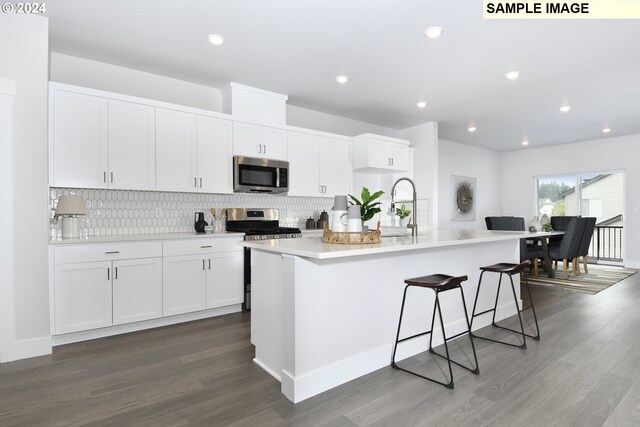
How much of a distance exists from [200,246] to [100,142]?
1358 mm

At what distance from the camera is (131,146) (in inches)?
140

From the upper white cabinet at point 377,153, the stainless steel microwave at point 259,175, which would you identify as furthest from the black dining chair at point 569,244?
the stainless steel microwave at point 259,175

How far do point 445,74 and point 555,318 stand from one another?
113 inches

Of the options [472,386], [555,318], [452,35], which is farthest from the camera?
[555,318]

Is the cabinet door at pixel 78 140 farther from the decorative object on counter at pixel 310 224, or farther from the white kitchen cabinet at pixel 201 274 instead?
the decorative object on counter at pixel 310 224

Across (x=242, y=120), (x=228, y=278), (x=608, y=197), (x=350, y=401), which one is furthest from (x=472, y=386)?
(x=608, y=197)

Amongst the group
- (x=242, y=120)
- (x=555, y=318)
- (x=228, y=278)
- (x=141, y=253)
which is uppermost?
(x=242, y=120)

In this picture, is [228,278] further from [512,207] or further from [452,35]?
[512,207]

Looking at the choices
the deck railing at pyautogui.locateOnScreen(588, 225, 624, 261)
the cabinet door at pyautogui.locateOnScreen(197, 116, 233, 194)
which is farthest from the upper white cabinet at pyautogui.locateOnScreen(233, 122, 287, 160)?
the deck railing at pyautogui.locateOnScreen(588, 225, 624, 261)

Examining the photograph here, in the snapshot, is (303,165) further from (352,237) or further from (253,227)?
(352,237)

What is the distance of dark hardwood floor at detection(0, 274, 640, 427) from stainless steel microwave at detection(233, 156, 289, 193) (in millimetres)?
1824

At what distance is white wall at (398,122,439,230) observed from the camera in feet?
19.4

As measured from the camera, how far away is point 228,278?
384cm

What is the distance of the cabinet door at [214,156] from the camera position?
4.00 metres
